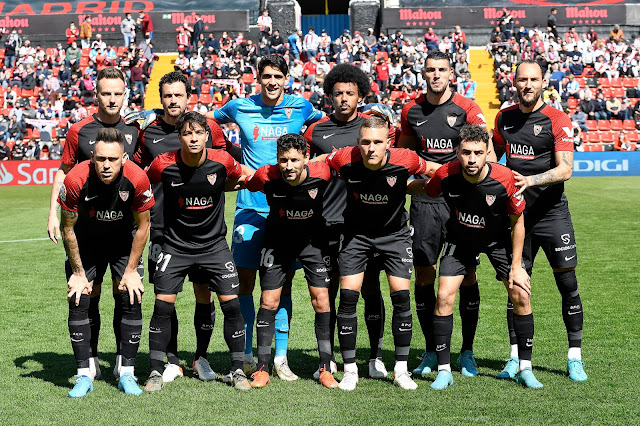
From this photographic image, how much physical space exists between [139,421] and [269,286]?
161cm

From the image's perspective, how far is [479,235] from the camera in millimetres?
6355

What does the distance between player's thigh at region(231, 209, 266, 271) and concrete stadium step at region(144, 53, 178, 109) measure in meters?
27.0

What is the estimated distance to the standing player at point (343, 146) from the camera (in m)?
6.70

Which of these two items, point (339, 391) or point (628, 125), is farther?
point (628, 125)

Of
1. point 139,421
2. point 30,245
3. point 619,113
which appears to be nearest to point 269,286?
point 139,421

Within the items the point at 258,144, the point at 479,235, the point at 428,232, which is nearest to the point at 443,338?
the point at 479,235

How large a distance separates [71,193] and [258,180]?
1.46 metres

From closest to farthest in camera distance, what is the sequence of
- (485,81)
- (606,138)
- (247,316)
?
(247,316), (606,138), (485,81)

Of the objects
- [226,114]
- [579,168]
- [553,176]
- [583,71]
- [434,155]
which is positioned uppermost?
[583,71]

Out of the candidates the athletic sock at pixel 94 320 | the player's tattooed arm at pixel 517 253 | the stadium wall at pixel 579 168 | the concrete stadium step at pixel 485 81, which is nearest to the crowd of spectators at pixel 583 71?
the concrete stadium step at pixel 485 81

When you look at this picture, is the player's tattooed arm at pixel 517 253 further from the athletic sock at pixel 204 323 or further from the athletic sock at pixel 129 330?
the athletic sock at pixel 129 330

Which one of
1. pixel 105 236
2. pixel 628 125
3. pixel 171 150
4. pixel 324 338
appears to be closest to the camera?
pixel 105 236

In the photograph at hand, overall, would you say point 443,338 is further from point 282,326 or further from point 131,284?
point 131,284

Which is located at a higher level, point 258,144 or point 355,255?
point 258,144
